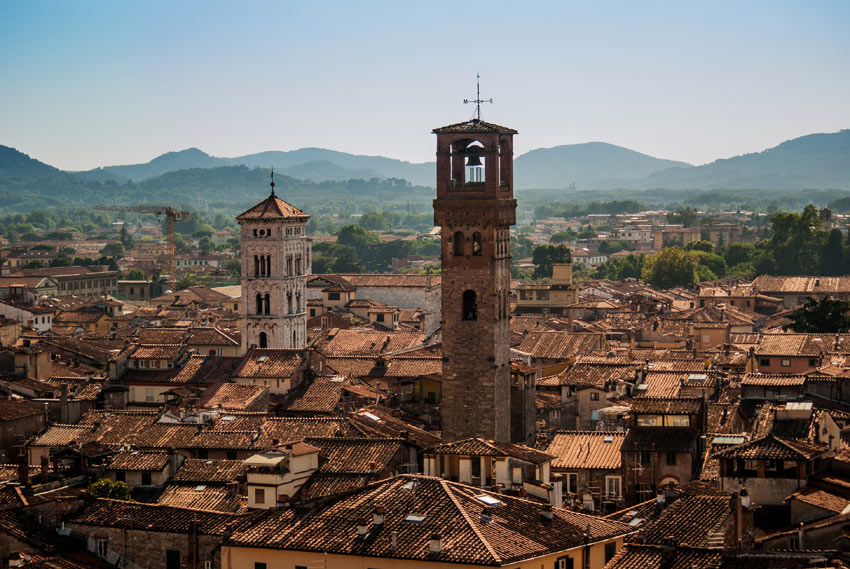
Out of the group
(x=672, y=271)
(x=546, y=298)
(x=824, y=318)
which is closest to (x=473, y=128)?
(x=824, y=318)

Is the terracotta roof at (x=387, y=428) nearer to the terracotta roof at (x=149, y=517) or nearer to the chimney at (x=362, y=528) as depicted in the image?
the terracotta roof at (x=149, y=517)

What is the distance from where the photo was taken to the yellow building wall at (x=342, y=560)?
1128 inches

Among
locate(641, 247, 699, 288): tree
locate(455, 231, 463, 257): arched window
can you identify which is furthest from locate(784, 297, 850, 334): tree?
locate(641, 247, 699, 288): tree

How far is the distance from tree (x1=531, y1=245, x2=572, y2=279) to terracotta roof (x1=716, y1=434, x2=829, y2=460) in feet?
400

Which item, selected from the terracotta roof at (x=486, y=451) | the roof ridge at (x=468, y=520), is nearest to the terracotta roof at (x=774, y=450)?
the terracotta roof at (x=486, y=451)

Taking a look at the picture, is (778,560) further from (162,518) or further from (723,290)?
(723,290)

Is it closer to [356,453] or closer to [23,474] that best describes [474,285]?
[356,453]

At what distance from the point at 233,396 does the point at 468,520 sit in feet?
77.4

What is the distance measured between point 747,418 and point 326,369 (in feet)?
65.6

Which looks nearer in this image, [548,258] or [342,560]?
[342,560]

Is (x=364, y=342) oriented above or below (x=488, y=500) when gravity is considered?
below

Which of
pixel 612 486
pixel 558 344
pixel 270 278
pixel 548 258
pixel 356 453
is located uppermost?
pixel 270 278

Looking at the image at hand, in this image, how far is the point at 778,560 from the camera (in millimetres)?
26375

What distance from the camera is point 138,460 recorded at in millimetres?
40969
